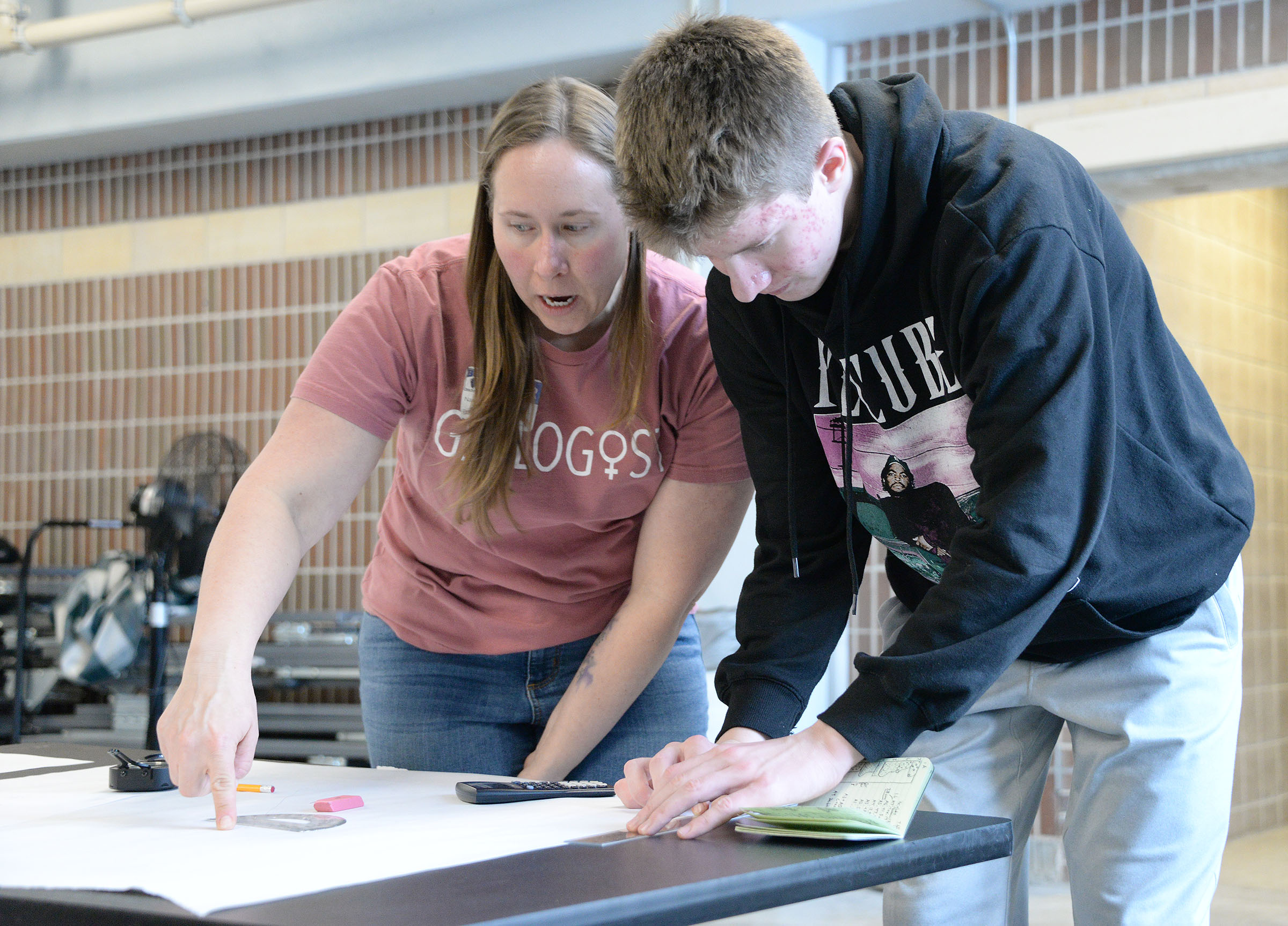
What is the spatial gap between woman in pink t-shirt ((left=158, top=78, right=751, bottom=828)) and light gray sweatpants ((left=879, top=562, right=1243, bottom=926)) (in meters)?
0.41

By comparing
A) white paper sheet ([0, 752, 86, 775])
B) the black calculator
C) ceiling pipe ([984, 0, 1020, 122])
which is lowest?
white paper sheet ([0, 752, 86, 775])

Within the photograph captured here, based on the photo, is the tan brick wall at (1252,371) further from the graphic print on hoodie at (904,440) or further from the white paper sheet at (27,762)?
the white paper sheet at (27,762)

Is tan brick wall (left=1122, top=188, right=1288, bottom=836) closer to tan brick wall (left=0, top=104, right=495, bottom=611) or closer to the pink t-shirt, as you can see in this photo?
tan brick wall (left=0, top=104, right=495, bottom=611)

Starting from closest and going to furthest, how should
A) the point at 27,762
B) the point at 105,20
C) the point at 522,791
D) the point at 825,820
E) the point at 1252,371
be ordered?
the point at 825,820
the point at 522,791
the point at 27,762
the point at 105,20
the point at 1252,371

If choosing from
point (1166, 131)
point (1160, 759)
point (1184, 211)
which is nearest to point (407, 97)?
point (1166, 131)

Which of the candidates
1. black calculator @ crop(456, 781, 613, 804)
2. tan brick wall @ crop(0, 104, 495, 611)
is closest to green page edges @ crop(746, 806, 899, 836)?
black calculator @ crop(456, 781, 613, 804)

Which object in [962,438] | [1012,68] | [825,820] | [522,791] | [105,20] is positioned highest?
[105,20]

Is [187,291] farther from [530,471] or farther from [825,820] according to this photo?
[825,820]

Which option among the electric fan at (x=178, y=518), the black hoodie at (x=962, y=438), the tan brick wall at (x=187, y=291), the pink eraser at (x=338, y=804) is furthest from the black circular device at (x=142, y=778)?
the tan brick wall at (x=187, y=291)

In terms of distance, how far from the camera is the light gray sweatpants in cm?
121

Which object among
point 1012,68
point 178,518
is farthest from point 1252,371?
point 178,518

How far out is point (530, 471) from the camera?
5.27 ft

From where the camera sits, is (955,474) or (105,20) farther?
(105,20)

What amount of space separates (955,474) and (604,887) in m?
0.63
